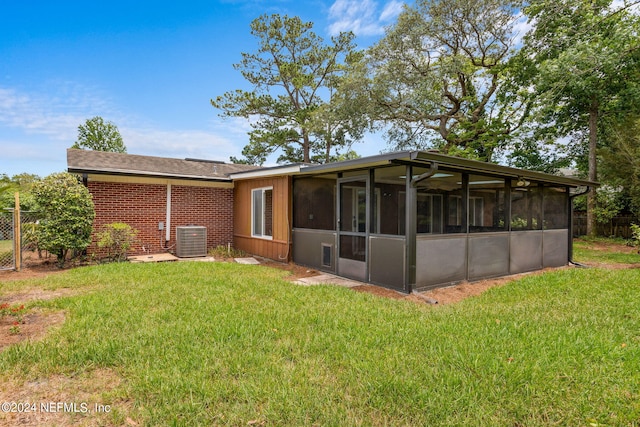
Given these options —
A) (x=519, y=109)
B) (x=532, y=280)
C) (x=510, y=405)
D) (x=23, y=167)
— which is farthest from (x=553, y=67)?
(x=23, y=167)

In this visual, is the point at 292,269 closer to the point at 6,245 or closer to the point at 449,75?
the point at 6,245

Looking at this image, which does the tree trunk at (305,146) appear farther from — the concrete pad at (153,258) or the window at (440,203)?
the window at (440,203)

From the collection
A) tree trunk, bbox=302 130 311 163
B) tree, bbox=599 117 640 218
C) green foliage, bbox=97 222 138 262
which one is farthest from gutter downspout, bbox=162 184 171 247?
tree, bbox=599 117 640 218

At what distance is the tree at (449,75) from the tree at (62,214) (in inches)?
471

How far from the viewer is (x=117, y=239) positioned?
8641mm

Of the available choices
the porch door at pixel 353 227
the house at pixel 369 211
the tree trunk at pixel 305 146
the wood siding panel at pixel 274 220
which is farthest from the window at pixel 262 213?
the tree trunk at pixel 305 146

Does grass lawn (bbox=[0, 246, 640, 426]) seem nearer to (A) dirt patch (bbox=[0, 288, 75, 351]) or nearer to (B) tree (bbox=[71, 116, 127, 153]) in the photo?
(A) dirt patch (bbox=[0, 288, 75, 351])

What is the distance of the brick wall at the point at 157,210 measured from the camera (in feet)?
29.4

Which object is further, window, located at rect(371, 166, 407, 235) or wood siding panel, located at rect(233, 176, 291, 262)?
wood siding panel, located at rect(233, 176, 291, 262)

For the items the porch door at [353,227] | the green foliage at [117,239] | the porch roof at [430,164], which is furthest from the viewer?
the green foliage at [117,239]

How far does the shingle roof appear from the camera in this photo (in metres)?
8.61

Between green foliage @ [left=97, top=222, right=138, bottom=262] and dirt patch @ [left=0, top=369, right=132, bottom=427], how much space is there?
6.34 meters

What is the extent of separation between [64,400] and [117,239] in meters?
7.04

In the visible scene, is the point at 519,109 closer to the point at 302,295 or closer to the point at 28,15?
the point at 302,295
